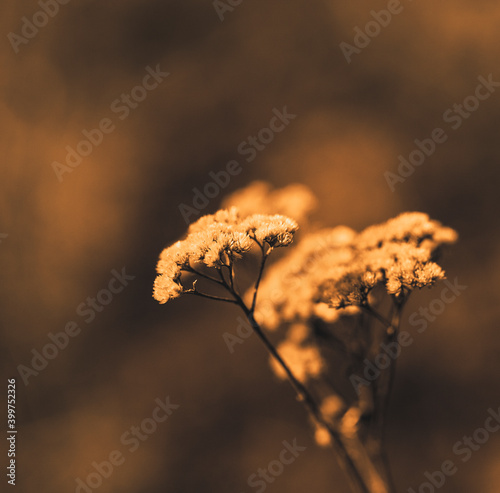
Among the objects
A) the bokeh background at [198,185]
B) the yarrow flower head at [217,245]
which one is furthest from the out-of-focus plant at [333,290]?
the bokeh background at [198,185]

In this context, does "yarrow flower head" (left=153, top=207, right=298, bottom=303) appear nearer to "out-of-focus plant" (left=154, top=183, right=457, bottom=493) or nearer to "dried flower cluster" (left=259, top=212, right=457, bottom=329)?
"out-of-focus plant" (left=154, top=183, right=457, bottom=493)

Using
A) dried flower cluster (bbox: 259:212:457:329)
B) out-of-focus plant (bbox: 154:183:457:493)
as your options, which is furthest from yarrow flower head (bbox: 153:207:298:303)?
dried flower cluster (bbox: 259:212:457:329)

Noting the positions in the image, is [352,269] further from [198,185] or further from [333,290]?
[198,185]

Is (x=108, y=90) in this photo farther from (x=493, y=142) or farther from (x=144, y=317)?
(x=493, y=142)

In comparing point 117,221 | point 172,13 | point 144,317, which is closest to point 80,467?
point 144,317

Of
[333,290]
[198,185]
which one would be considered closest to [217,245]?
[333,290]

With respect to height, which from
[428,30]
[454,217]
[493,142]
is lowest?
[454,217]

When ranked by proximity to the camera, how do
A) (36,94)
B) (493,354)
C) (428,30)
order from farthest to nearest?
(36,94)
(428,30)
(493,354)

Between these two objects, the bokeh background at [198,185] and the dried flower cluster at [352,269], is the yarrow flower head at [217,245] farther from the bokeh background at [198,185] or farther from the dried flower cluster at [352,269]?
the bokeh background at [198,185]
